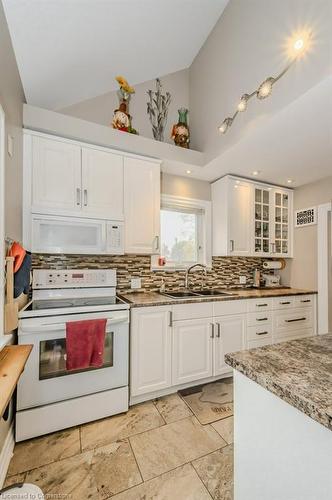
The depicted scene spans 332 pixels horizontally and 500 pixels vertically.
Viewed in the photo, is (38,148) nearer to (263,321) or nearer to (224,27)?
(224,27)

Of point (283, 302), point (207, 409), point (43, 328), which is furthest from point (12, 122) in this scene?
point (283, 302)

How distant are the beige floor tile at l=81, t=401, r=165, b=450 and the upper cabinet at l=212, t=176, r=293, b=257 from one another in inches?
71.0

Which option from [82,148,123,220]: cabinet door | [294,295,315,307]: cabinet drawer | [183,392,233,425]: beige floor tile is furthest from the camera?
[294,295,315,307]: cabinet drawer

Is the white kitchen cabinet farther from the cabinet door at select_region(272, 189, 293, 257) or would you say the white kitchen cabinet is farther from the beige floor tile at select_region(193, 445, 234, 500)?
the beige floor tile at select_region(193, 445, 234, 500)

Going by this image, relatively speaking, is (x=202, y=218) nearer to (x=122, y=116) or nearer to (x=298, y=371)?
(x=122, y=116)

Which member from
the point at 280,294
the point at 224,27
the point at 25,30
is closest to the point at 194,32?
the point at 224,27

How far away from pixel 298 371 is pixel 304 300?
2454mm

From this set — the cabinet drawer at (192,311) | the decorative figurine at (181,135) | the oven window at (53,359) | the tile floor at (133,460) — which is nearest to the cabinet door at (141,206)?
the decorative figurine at (181,135)

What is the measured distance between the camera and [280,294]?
2611 millimetres

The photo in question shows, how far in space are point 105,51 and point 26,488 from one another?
316 centimetres

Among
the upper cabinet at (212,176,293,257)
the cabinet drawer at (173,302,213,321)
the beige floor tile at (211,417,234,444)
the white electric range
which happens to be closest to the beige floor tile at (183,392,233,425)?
the beige floor tile at (211,417,234,444)

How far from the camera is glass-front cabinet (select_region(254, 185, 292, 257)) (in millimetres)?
2980

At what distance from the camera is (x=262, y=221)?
9.88ft

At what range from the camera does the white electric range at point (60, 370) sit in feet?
5.17
